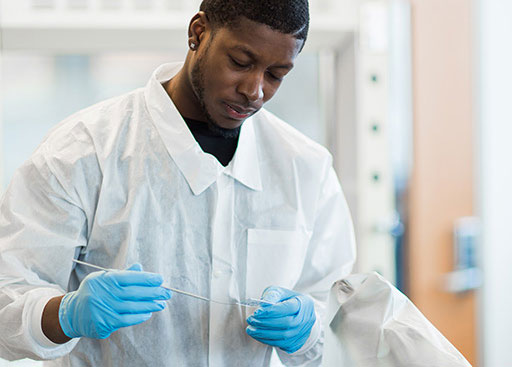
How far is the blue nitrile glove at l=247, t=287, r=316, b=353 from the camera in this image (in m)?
1.04

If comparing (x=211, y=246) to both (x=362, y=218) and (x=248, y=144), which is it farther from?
(x=362, y=218)

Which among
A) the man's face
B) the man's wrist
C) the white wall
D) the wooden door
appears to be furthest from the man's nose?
the white wall

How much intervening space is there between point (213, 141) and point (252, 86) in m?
0.22

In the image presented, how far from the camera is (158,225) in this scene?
41.8 inches

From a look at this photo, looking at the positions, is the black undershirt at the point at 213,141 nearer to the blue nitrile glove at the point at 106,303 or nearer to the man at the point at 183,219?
the man at the point at 183,219

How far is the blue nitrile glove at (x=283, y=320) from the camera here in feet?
3.42

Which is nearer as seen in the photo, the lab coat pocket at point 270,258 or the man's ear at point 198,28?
the man's ear at point 198,28

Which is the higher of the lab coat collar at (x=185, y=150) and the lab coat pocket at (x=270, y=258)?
the lab coat collar at (x=185, y=150)

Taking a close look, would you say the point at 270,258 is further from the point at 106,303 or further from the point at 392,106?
the point at 392,106

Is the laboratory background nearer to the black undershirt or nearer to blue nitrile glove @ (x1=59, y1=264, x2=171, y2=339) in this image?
the black undershirt

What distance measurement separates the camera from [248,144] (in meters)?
1.17

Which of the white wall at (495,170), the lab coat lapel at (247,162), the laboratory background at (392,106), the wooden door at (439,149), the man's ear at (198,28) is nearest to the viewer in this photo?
the man's ear at (198,28)

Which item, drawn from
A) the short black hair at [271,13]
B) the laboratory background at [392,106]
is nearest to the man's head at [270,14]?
the short black hair at [271,13]

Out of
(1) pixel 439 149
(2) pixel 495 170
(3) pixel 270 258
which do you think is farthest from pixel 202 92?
(2) pixel 495 170
